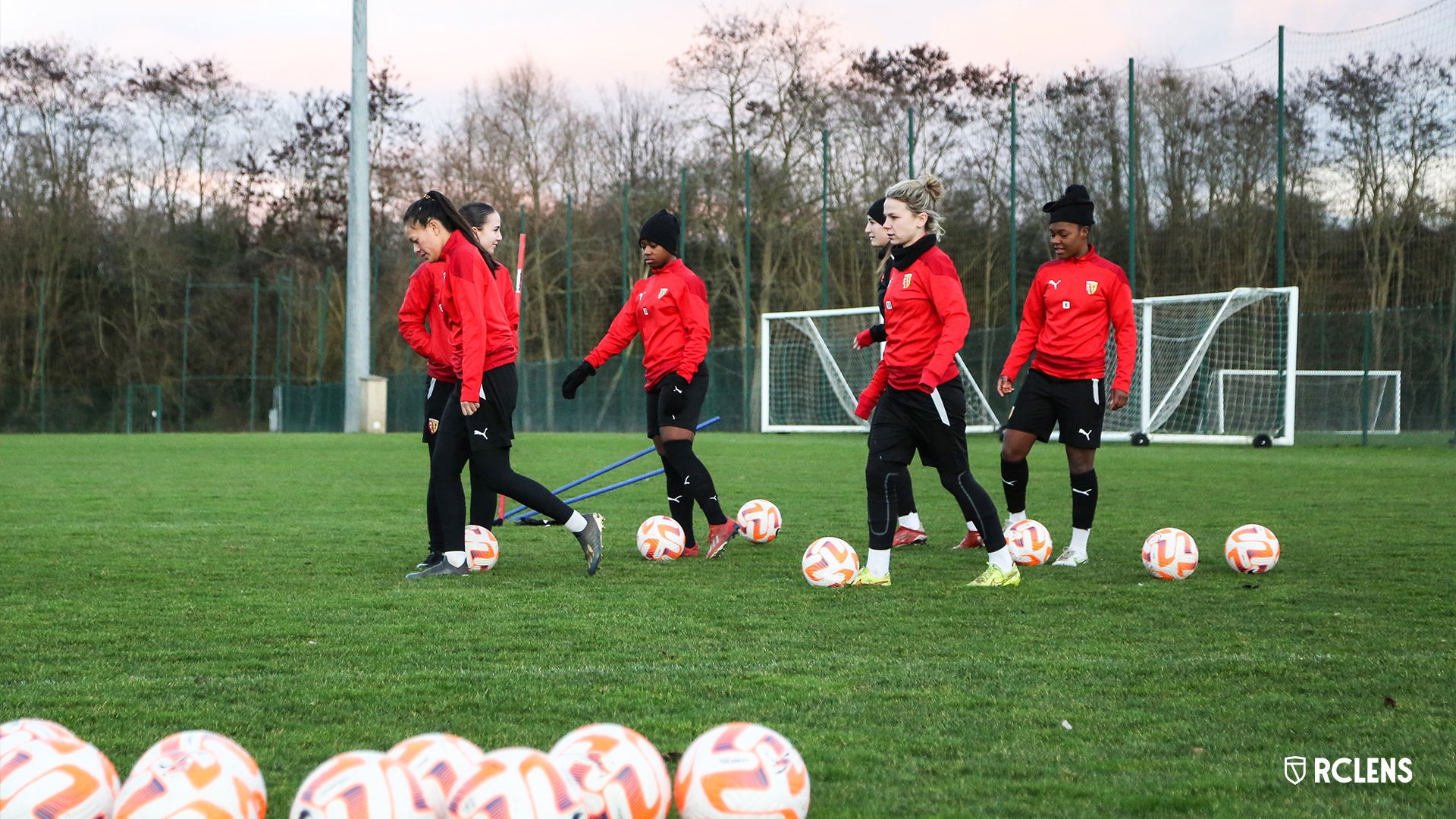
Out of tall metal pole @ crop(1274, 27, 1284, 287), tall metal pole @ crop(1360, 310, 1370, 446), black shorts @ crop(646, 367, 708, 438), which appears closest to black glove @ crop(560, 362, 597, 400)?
black shorts @ crop(646, 367, 708, 438)

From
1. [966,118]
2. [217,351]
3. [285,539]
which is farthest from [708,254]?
[285,539]

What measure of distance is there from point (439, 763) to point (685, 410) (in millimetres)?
4803

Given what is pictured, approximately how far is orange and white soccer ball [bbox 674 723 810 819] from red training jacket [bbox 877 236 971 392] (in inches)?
128

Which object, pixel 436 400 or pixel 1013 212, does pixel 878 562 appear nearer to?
pixel 436 400

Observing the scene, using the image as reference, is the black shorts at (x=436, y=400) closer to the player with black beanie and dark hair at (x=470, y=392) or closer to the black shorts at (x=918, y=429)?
the player with black beanie and dark hair at (x=470, y=392)

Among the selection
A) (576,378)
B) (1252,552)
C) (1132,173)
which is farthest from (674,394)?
(1132,173)

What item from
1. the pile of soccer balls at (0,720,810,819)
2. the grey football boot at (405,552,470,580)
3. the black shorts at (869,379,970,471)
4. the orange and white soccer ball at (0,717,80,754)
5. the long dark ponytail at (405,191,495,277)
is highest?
the long dark ponytail at (405,191,495,277)

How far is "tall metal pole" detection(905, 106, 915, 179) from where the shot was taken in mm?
26172

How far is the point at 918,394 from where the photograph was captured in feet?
18.5

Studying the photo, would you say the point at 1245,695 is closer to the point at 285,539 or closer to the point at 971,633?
the point at 971,633

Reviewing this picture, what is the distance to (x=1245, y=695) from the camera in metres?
3.46

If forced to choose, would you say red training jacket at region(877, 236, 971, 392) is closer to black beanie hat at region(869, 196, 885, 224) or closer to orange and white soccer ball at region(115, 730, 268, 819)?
black beanie hat at region(869, 196, 885, 224)

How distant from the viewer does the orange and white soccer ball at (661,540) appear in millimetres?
6637

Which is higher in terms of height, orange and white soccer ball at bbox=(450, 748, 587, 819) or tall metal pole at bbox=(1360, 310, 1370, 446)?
tall metal pole at bbox=(1360, 310, 1370, 446)
